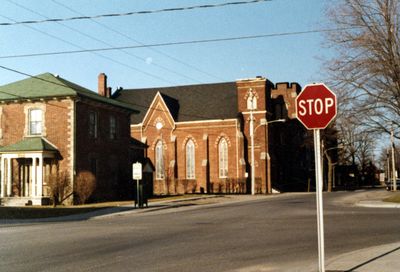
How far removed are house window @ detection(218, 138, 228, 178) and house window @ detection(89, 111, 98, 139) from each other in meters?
25.3

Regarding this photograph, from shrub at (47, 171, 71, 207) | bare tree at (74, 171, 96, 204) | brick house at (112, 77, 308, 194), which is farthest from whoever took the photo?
brick house at (112, 77, 308, 194)

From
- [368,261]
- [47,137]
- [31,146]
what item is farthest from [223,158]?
[368,261]

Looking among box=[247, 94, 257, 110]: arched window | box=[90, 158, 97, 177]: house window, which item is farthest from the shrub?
box=[247, 94, 257, 110]: arched window

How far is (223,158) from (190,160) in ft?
14.2

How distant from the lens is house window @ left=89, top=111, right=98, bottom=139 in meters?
38.9

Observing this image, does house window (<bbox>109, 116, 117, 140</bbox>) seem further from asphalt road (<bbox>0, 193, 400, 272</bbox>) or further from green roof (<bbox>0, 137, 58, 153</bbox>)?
asphalt road (<bbox>0, 193, 400, 272</bbox>)

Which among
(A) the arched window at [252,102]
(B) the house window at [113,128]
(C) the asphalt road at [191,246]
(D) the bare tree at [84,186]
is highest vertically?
(A) the arched window at [252,102]

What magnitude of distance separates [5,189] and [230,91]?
1433 inches

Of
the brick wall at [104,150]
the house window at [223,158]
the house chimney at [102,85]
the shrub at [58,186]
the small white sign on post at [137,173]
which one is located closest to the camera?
the small white sign on post at [137,173]

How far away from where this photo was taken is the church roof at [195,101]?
64375mm

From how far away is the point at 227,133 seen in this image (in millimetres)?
62094

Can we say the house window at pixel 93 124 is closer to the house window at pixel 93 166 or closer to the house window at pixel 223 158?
the house window at pixel 93 166

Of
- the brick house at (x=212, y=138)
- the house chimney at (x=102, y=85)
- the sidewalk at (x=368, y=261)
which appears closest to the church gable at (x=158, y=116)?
the brick house at (x=212, y=138)

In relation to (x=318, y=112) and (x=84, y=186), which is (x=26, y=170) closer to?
(x=84, y=186)
